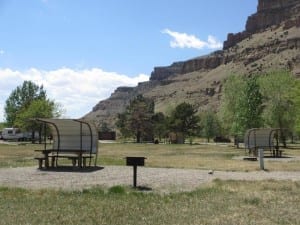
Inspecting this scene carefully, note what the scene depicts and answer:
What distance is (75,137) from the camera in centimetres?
2527

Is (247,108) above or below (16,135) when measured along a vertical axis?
above

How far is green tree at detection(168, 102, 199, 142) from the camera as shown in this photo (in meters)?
84.9

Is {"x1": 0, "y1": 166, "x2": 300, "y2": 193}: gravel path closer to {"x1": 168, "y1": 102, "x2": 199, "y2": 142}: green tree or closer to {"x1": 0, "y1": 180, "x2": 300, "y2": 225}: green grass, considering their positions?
{"x1": 0, "y1": 180, "x2": 300, "y2": 225}: green grass

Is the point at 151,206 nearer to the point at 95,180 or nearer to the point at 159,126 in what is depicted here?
the point at 95,180

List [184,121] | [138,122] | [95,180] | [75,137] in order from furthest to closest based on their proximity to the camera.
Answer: [138,122], [184,121], [75,137], [95,180]

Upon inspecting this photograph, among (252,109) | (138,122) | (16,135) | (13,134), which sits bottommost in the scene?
(16,135)

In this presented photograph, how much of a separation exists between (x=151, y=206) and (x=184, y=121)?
74.2 metres

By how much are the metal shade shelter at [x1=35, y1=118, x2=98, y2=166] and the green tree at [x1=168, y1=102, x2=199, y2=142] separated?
59.5m

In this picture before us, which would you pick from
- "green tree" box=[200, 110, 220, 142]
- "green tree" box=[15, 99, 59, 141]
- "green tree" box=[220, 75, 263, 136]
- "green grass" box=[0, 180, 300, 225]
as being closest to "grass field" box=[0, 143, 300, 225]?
"green grass" box=[0, 180, 300, 225]

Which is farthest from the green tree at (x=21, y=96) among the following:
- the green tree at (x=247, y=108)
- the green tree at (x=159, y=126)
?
the green tree at (x=247, y=108)

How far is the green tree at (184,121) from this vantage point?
278ft

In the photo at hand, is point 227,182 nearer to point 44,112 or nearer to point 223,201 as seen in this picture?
point 223,201

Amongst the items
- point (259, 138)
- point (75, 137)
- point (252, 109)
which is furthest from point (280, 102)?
point (75, 137)

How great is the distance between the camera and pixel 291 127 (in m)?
61.6
